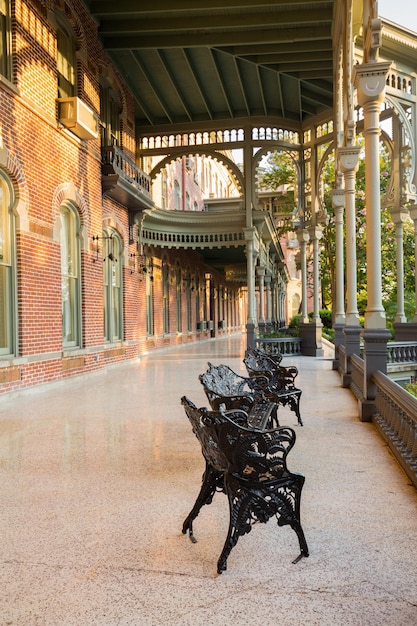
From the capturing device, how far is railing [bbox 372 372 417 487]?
16.3 feet

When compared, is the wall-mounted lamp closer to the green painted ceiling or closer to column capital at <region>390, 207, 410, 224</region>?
the green painted ceiling

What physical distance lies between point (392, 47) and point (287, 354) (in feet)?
31.9

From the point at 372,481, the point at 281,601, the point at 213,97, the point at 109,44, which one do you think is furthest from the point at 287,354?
the point at 281,601

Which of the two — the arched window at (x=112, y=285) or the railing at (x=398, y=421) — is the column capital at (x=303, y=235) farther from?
the railing at (x=398, y=421)

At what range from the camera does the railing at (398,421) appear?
16.3 feet

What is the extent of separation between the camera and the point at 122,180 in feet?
48.8

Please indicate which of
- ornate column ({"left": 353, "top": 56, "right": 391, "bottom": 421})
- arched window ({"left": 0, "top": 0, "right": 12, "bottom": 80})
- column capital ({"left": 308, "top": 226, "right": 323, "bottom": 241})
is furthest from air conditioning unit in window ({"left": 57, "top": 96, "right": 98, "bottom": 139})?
column capital ({"left": 308, "top": 226, "right": 323, "bottom": 241})

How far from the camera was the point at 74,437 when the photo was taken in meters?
6.69

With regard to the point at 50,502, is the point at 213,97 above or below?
above

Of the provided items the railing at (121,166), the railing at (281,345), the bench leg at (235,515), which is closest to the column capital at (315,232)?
the railing at (281,345)

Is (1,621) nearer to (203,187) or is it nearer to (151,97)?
(151,97)

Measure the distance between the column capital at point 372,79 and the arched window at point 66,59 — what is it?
708 centimetres

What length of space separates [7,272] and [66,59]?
18.8 ft

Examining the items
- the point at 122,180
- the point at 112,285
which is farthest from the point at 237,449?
the point at 112,285
